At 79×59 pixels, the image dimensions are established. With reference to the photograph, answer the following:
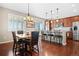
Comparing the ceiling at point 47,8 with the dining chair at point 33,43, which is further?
the dining chair at point 33,43

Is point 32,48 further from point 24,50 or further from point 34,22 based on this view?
point 34,22

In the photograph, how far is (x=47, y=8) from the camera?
2559 mm

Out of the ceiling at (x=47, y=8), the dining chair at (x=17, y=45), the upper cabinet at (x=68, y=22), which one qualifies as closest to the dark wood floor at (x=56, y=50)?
the dining chair at (x=17, y=45)

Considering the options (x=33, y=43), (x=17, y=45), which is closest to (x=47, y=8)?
(x=33, y=43)

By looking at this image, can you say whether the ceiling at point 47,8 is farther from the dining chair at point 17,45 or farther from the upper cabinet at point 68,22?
the dining chair at point 17,45

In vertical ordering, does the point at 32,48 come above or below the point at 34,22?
below

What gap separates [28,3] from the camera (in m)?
2.55

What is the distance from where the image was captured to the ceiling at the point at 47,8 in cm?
251

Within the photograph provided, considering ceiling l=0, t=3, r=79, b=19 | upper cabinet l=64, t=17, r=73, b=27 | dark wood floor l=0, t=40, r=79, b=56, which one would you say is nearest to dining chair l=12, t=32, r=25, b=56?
dark wood floor l=0, t=40, r=79, b=56

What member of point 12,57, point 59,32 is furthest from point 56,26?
point 12,57

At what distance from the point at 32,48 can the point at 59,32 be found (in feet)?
2.93

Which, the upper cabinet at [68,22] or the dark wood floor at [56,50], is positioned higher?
the upper cabinet at [68,22]

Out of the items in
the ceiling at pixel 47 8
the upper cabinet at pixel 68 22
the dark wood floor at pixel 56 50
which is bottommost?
the dark wood floor at pixel 56 50

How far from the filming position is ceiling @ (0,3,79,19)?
251cm
